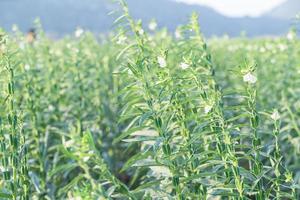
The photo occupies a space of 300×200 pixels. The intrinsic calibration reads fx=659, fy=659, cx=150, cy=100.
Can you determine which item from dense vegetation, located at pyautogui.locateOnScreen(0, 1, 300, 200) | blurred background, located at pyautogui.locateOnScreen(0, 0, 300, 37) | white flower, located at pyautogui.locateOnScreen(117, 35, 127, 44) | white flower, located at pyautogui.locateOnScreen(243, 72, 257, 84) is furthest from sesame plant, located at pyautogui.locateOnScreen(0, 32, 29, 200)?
blurred background, located at pyautogui.locateOnScreen(0, 0, 300, 37)

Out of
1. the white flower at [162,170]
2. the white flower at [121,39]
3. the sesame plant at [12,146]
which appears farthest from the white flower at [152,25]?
the white flower at [162,170]

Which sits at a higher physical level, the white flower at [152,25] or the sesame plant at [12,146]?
the white flower at [152,25]

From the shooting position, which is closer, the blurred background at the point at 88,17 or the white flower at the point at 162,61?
the white flower at the point at 162,61

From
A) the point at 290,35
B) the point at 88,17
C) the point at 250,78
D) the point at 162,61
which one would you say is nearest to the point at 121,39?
the point at 162,61

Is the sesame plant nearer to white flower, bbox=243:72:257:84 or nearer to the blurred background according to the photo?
white flower, bbox=243:72:257:84

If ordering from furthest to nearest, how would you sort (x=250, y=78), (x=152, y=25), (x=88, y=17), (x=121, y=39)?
(x=88, y=17), (x=152, y=25), (x=121, y=39), (x=250, y=78)

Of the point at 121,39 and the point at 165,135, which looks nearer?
the point at 165,135

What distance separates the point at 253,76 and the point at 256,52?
22.0 feet

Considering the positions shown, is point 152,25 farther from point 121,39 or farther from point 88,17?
point 88,17

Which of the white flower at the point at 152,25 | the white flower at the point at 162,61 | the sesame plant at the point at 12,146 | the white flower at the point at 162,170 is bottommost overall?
the white flower at the point at 162,170

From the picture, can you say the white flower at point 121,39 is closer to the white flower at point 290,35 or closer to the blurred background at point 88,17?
the white flower at point 290,35

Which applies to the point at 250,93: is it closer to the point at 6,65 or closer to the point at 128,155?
the point at 6,65

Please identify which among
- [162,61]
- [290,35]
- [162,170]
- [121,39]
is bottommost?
[162,170]

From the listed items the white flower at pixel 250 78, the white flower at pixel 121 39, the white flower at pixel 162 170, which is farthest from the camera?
the white flower at pixel 121 39
